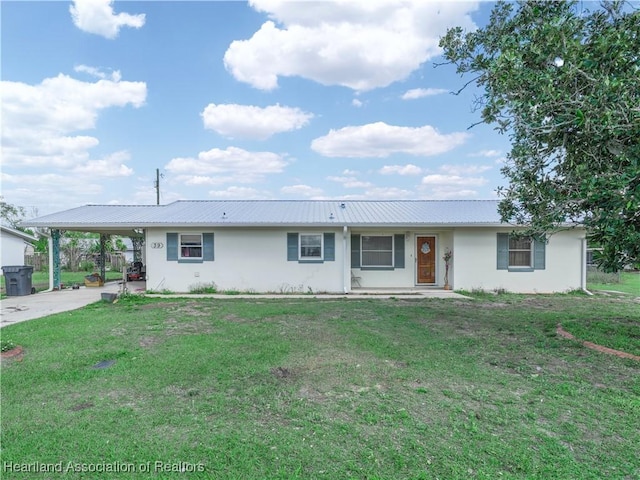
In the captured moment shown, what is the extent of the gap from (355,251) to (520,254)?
5.58 meters

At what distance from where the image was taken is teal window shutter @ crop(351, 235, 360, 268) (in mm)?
12922

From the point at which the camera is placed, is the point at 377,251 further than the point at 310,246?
Yes

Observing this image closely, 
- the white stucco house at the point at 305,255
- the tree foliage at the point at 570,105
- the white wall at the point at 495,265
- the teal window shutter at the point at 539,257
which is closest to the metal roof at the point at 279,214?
the white stucco house at the point at 305,255

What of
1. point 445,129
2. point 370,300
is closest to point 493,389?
point 370,300

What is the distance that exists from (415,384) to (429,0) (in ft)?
21.6

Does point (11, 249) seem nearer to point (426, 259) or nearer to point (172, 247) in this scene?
point (172, 247)

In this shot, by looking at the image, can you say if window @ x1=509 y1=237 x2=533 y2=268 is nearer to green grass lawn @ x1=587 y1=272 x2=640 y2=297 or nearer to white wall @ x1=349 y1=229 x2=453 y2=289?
white wall @ x1=349 y1=229 x2=453 y2=289

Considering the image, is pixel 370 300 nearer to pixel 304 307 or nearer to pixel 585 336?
pixel 304 307

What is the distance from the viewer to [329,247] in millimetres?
11938

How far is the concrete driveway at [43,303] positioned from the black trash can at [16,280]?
32 cm

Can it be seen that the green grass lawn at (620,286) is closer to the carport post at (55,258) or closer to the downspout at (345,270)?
the downspout at (345,270)

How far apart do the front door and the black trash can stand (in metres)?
13.1

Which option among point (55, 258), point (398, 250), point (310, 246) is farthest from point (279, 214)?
point (55, 258)

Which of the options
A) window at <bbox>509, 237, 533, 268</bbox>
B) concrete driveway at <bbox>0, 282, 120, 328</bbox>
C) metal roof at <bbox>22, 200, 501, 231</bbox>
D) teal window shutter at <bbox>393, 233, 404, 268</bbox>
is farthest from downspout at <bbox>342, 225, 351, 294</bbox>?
concrete driveway at <bbox>0, 282, 120, 328</bbox>
